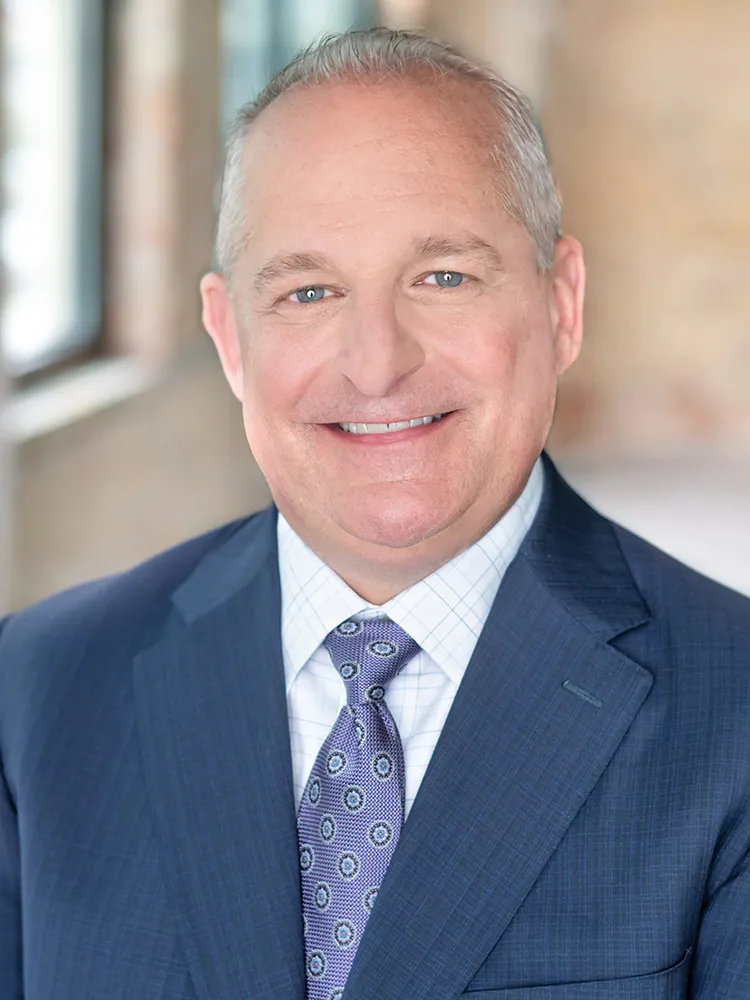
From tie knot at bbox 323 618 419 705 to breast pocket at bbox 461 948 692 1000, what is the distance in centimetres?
29

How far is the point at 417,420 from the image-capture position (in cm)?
133

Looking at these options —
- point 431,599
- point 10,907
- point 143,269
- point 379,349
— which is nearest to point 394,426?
point 379,349

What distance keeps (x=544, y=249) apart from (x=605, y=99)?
673cm

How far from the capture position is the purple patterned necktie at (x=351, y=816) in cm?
131

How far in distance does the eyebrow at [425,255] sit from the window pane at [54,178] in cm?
278

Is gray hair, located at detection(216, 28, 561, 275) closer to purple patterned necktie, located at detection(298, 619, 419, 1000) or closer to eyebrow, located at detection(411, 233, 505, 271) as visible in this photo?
eyebrow, located at detection(411, 233, 505, 271)

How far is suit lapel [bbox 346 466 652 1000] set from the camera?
1265 millimetres

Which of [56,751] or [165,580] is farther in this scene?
[165,580]

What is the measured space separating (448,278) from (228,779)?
53 centimetres

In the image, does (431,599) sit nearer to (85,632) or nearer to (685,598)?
(685,598)

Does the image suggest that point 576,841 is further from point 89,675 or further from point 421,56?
point 421,56

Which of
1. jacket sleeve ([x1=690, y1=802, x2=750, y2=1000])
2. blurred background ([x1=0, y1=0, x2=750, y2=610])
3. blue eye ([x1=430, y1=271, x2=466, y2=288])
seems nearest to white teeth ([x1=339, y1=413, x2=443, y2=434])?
blue eye ([x1=430, y1=271, x2=466, y2=288])

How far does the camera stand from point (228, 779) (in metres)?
1.39

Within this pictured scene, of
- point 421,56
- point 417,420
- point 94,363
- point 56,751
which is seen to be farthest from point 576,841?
point 94,363
